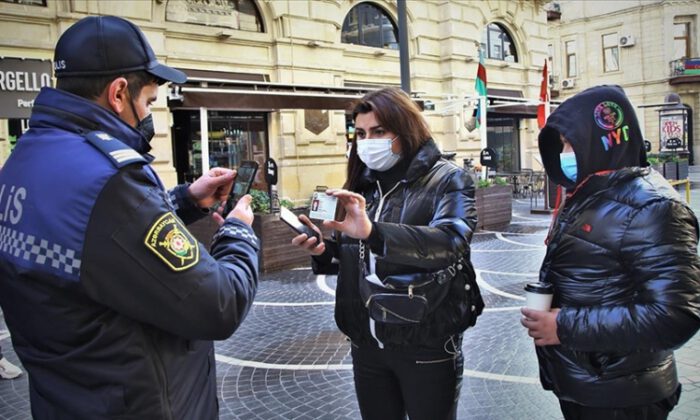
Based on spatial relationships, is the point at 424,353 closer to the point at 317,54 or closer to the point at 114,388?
the point at 114,388

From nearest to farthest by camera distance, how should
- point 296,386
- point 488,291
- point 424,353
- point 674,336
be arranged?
point 674,336 < point 424,353 < point 296,386 < point 488,291

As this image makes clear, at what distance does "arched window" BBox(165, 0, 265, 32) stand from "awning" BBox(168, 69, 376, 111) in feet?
4.61

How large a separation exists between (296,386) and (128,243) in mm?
3562

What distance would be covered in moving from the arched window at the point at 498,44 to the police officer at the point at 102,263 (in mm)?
20389

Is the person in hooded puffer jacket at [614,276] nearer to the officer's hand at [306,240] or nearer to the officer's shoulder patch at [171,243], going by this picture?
the officer's hand at [306,240]

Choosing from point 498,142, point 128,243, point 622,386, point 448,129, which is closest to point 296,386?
point 622,386

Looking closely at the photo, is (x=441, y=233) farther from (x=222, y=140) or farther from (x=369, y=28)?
(x=369, y=28)

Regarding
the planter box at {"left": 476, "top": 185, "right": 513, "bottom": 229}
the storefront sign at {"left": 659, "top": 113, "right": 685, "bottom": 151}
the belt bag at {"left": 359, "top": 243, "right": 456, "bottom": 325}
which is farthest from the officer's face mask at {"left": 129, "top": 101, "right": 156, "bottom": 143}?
the storefront sign at {"left": 659, "top": 113, "right": 685, "bottom": 151}

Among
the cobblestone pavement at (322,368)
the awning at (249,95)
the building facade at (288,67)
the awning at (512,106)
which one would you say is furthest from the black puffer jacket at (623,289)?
the awning at (512,106)

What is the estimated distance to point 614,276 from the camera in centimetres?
209

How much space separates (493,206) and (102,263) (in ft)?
41.0

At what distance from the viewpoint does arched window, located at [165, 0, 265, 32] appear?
13438 millimetres

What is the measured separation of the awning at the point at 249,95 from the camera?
10.2 metres

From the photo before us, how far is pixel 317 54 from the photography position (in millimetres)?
15602
